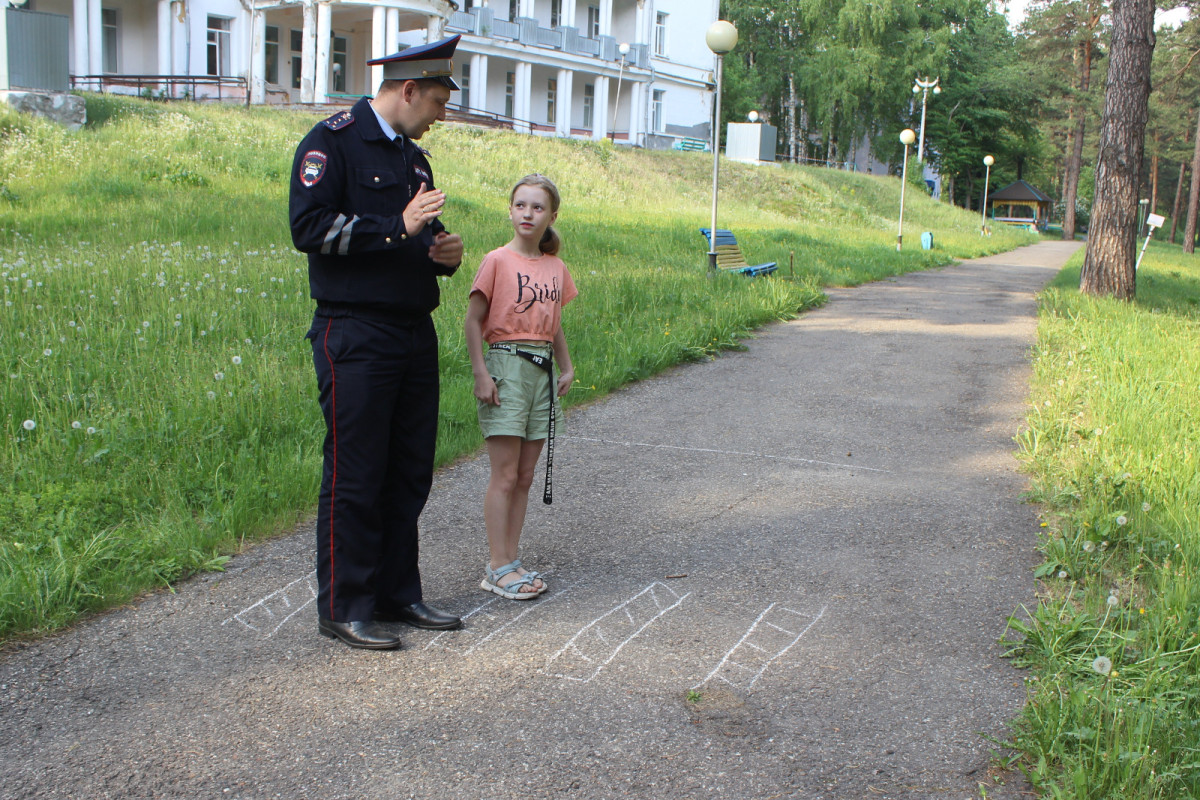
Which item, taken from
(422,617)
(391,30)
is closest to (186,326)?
(422,617)

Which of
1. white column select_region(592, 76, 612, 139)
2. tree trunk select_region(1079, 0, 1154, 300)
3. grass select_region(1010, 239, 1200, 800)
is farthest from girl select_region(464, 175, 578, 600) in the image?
white column select_region(592, 76, 612, 139)

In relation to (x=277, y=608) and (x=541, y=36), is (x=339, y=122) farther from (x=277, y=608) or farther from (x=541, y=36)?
(x=541, y=36)

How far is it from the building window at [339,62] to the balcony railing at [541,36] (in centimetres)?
443

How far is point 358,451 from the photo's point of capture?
353 centimetres

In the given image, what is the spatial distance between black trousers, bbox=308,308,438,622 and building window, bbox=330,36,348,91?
40.9m

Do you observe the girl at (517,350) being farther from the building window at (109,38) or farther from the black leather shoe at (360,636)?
the building window at (109,38)

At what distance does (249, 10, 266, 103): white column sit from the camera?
34219 mm

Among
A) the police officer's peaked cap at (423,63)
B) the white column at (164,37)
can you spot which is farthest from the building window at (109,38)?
the police officer's peaked cap at (423,63)

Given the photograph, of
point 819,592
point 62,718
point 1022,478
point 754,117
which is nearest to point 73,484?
point 62,718

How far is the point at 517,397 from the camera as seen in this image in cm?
402

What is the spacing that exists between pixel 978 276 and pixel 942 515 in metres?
17.5

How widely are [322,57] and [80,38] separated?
24.6 ft

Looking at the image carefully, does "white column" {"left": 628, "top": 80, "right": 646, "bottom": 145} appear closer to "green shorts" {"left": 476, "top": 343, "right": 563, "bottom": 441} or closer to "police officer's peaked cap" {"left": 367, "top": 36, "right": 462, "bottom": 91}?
"green shorts" {"left": 476, "top": 343, "right": 563, "bottom": 441}

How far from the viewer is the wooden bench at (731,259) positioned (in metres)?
15.2
